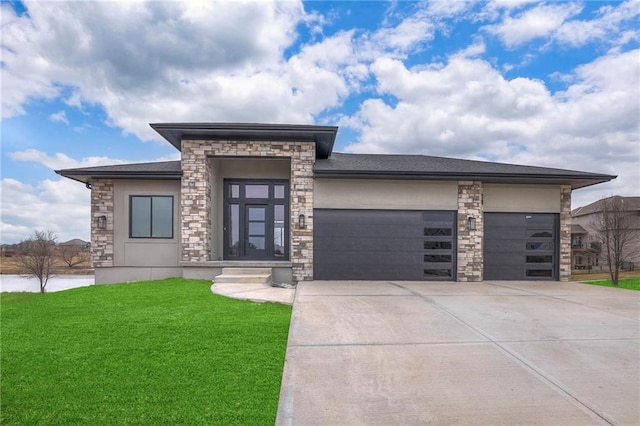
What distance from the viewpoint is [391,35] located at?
11.6 m

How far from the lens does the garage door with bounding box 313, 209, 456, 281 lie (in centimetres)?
998

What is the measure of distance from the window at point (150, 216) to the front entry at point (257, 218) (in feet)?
6.09

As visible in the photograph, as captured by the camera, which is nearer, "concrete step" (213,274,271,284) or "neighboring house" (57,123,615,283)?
"concrete step" (213,274,271,284)

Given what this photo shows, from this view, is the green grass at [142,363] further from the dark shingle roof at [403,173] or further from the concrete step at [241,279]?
the dark shingle roof at [403,173]

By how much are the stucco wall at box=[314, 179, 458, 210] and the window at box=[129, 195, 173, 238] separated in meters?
4.84

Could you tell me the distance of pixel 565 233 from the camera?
10.4 meters

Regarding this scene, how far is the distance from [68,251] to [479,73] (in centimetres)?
2756

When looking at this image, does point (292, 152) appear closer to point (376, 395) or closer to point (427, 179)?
point (427, 179)

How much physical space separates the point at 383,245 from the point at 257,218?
4.50 m

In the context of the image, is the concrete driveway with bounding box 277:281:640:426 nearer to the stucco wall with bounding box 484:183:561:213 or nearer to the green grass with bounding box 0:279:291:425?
the green grass with bounding box 0:279:291:425

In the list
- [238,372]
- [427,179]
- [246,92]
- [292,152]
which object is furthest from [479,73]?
[238,372]

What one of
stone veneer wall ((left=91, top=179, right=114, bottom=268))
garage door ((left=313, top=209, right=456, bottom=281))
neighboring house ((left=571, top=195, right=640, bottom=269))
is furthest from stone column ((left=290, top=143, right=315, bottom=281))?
neighboring house ((left=571, top=195, right=640, bottom=269))

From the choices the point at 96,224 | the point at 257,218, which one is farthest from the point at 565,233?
the point at 96,224

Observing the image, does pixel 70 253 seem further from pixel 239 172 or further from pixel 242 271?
pixel 242 271
